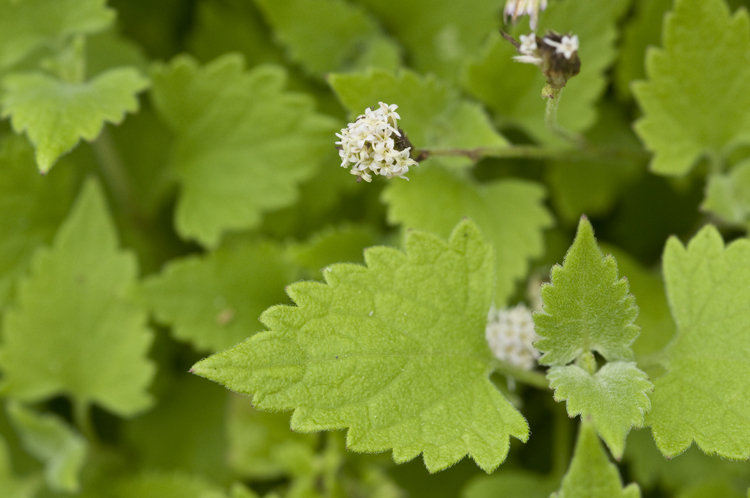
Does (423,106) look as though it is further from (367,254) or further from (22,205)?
(22,205)

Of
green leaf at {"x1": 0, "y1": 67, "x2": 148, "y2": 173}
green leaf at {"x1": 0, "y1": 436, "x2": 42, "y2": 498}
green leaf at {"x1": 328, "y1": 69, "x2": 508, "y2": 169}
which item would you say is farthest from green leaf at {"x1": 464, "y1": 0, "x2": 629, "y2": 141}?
green leaf at {"x1": 0, "y1": 436, "x2": 42, "y2": 498}

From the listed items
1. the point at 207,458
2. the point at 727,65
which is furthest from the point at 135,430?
the point at 727,65

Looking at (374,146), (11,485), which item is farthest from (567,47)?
(11,485)

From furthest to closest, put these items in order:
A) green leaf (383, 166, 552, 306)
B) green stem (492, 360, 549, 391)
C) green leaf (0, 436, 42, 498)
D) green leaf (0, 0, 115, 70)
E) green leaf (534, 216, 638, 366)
→ green leaf (0, 436, 42, 498) → green leaf (0, 0, 115, 70) → green leaf (383, 166, 552, 306) → green stem (492, 360, 549, 391) → green leaf (534, 216, 638, 366)

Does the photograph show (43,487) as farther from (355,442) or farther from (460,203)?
(460,203)

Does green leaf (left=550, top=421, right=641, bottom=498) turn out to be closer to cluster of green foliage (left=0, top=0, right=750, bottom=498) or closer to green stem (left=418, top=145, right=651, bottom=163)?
cluster of green foliage (left=0, top=0, right=750, bottom=498)

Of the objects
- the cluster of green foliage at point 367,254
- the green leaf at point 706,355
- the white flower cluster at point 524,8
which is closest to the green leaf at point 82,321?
the cluster of green foliage at point 367,254
